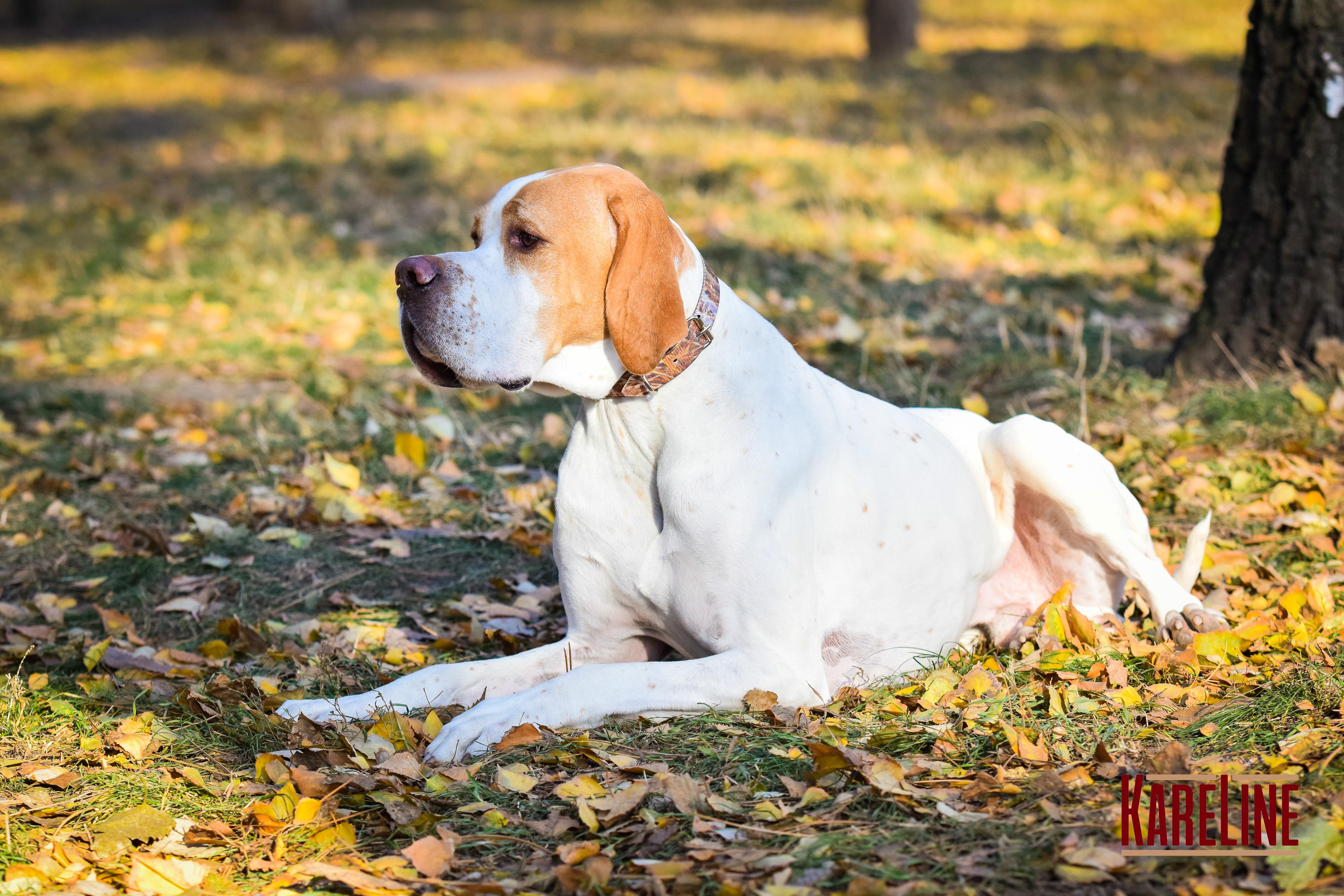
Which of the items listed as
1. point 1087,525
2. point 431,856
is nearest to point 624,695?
point 431,856

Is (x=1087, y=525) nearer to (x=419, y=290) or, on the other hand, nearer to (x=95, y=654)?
(x=419, y=290)

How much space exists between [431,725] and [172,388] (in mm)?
4249

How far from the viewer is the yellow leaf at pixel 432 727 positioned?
3.25 meters

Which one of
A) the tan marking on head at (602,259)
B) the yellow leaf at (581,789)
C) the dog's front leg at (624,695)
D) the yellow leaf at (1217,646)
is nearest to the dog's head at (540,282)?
the tan marking on head at (602,259)

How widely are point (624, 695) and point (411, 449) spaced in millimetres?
2716

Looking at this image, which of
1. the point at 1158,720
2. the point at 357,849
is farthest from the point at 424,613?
the point at 1158,720

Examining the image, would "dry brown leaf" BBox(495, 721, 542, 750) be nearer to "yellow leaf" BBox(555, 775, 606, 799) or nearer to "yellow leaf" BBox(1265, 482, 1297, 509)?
"yellow leaf" BBox(555, 775, 606, 799)

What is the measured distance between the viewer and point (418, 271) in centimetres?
312

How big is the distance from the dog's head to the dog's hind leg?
1286 millimetres

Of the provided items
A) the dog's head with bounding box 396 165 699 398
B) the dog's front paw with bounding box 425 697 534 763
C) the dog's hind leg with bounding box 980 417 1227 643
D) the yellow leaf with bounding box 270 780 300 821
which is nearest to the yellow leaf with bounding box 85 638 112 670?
the yellow leaf with bounding box 270 780 300 821

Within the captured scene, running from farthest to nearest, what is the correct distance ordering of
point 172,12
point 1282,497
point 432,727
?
point 172,12, point 1282,497, point 432,727

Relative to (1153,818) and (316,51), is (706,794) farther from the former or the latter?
(316,51)

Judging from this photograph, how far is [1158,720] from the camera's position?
10.5ft

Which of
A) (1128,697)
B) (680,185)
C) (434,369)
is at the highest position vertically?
(680,185)
